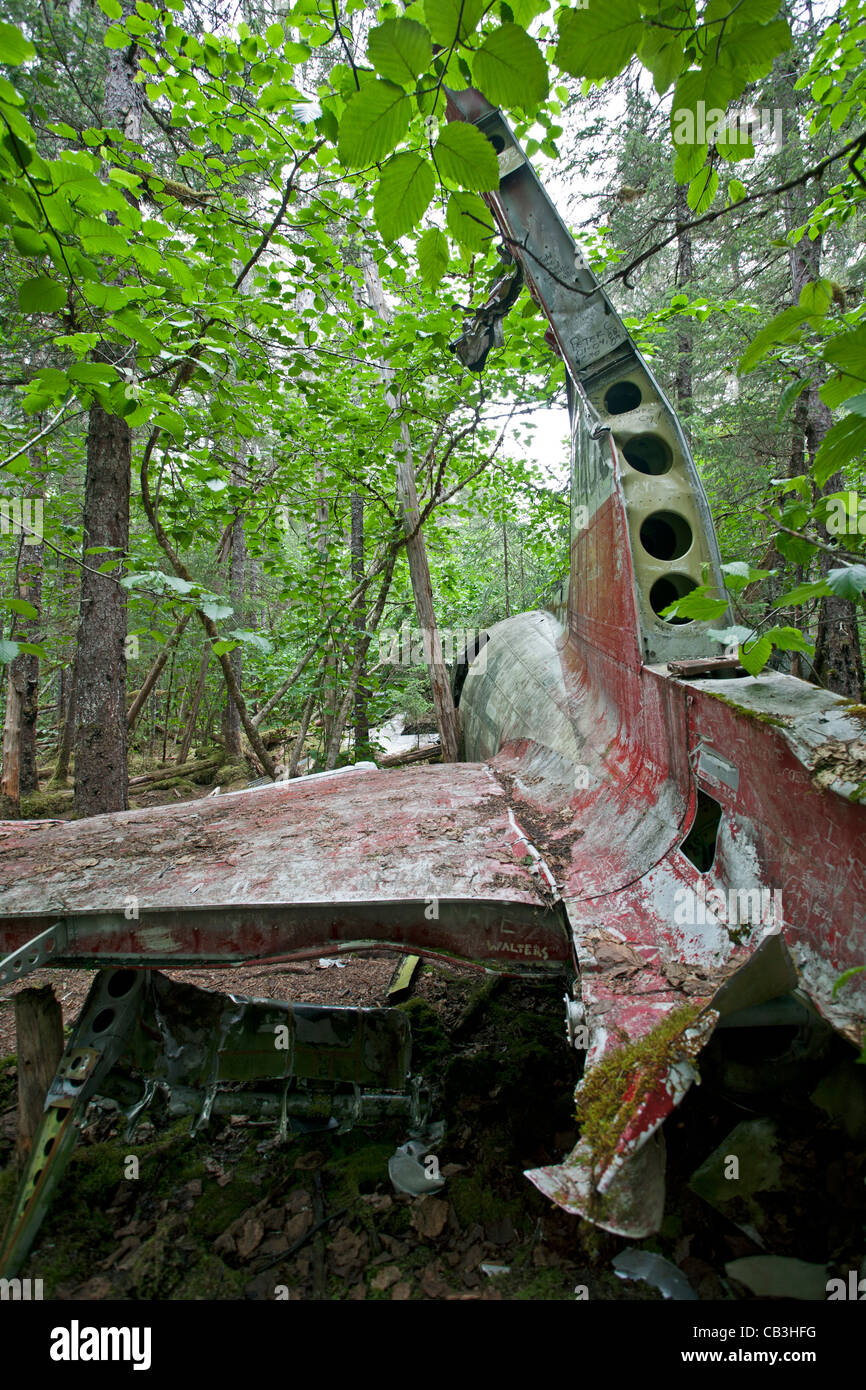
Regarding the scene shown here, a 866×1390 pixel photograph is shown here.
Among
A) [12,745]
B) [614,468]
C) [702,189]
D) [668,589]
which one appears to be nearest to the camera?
[702,189]

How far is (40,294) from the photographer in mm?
1735

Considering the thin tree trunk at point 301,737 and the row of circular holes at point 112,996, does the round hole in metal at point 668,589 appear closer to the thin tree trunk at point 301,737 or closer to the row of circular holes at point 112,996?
the row of circular holes at point 112,996

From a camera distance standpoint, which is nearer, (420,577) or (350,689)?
(420,577)

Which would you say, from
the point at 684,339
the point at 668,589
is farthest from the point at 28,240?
the point at 684,339

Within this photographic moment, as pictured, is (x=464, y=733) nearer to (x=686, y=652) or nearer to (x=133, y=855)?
(x=686, y=652)

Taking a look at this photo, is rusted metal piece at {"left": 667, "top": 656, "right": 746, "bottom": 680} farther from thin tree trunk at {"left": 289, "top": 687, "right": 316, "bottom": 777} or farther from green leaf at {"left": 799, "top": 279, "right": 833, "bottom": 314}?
thin tree trunk at {"left": 289, "top": 687, "right": 316, "bottom": 777}

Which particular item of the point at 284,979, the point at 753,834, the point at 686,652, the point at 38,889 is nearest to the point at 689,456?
the point at 686,652

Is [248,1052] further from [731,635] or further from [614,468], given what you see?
[614,468]

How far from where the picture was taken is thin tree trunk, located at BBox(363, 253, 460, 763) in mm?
7230

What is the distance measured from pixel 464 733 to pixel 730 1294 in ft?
20.4

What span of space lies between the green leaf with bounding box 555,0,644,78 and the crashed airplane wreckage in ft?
1.61

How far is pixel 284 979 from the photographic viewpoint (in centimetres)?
443

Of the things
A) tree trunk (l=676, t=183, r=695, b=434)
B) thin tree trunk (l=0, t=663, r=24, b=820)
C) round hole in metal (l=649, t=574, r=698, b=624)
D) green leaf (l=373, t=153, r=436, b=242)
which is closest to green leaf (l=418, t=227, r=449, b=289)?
green leaf (l=373, t=153, r=436, b=242)

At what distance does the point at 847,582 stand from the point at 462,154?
1184 mm
